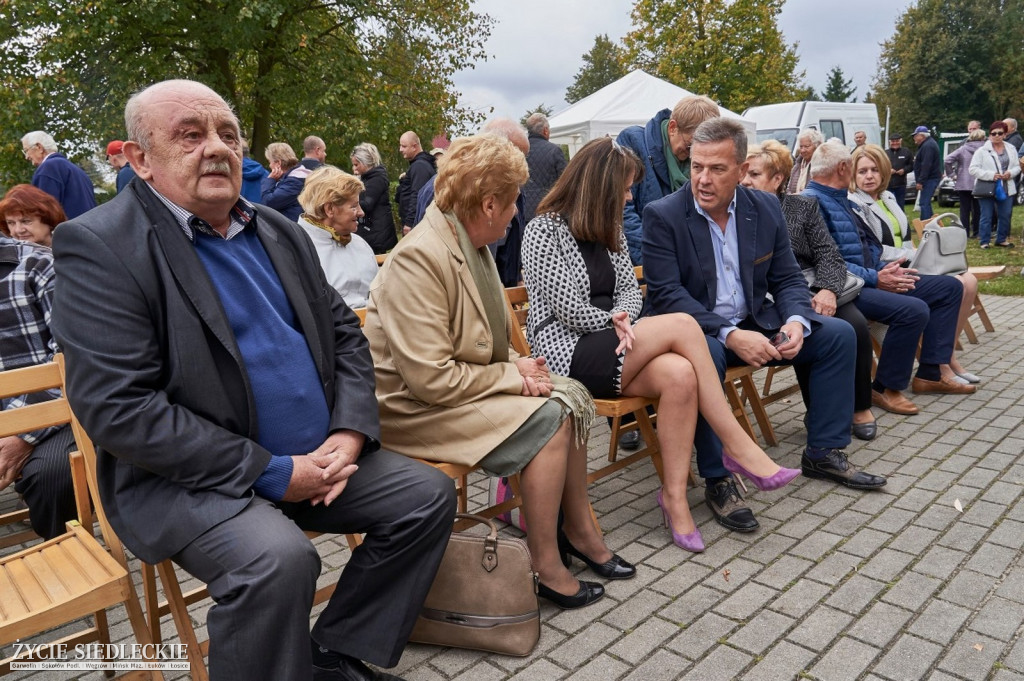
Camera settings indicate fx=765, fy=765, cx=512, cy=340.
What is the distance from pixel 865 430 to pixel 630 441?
135cm

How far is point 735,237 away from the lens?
389 centimetres

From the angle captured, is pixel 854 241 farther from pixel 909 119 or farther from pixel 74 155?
pixel 909 119

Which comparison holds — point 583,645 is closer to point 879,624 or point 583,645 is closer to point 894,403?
point 879,624

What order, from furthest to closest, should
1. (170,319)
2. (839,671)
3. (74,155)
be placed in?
(74,155) < (839,671) < (170,319)

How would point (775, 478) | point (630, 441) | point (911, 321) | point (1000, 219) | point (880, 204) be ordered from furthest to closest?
point (1000, 219)
point (880, 204)
point (911, 321)
point (630, 441)
point (775, 478)

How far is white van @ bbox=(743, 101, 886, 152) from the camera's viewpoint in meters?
17.3

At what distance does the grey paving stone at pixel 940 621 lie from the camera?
8.34 feet

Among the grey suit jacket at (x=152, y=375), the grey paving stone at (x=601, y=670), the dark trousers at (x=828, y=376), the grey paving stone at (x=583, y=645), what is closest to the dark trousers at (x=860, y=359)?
the dark trousers at (x=828, y=376)

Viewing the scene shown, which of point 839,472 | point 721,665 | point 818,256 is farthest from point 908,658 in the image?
point 818,256

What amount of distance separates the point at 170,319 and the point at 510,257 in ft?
12.9

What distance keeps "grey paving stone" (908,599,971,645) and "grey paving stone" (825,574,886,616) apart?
18 cm

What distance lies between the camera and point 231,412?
7.07 feet

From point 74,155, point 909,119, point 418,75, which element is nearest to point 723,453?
point 74,155

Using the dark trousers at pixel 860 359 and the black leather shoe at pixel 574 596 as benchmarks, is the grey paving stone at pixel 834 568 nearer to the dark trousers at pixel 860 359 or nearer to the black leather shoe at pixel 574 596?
the black leather shoe at pixel 574 596
